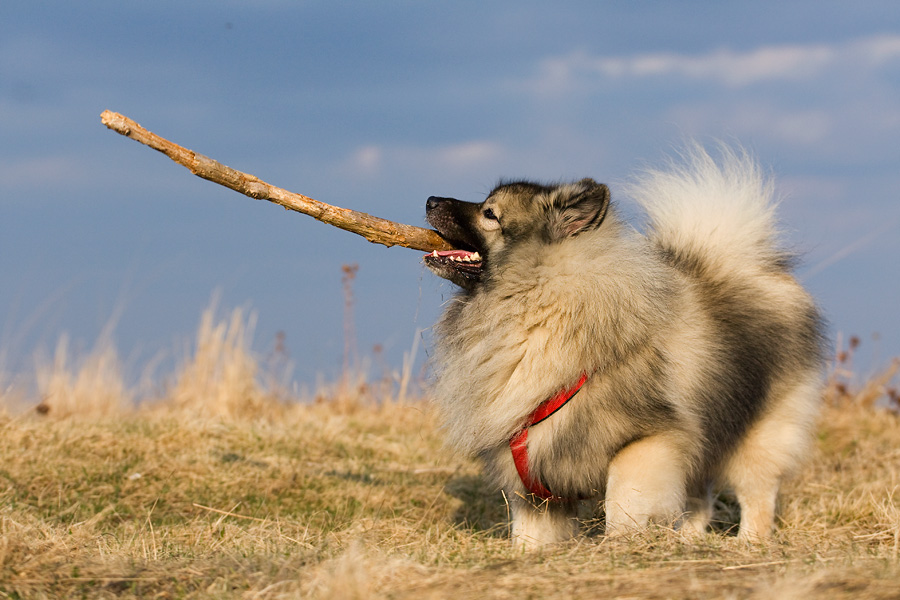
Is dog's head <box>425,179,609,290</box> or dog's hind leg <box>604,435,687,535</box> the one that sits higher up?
dog's head <box>425,179,609,290</box>

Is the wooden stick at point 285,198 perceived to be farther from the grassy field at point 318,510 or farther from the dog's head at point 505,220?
the grassy field at point 318,510

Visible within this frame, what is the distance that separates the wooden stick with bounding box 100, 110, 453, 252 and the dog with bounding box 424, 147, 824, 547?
0.12 meters

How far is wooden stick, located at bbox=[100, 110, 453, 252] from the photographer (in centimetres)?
331

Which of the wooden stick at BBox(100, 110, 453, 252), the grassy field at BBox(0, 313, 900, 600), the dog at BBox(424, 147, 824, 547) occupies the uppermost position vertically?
the wooden stick at BBox(100, 110, 453, 252)

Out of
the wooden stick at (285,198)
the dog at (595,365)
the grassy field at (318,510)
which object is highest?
the wooden stick at (285,198)

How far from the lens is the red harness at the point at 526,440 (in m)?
3.46

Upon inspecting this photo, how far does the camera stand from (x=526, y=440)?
3.56 meters

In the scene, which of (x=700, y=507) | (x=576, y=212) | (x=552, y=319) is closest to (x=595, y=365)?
(x=552, y=319)

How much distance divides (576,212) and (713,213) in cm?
142

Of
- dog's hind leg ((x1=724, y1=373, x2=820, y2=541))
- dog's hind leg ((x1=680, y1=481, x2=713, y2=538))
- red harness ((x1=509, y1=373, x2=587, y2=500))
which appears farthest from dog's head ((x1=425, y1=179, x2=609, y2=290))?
dog's hind leg ((x1=680, y1=481, x2=713, y2=538))

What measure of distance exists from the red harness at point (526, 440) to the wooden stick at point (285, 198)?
954 mm

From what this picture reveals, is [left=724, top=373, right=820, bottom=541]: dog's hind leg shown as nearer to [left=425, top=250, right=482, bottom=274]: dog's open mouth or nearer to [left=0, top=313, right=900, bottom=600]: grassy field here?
[left=0, top=313, right=900, bottom=600]: grassy field

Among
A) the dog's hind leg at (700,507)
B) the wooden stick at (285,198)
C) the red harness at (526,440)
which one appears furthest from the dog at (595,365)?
the dog's hind leg at (700,507)

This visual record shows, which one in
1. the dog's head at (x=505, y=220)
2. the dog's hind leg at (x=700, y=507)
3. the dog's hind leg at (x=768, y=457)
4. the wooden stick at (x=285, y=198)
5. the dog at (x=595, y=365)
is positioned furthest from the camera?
the dog's hind leg at (x=700, y=507)
